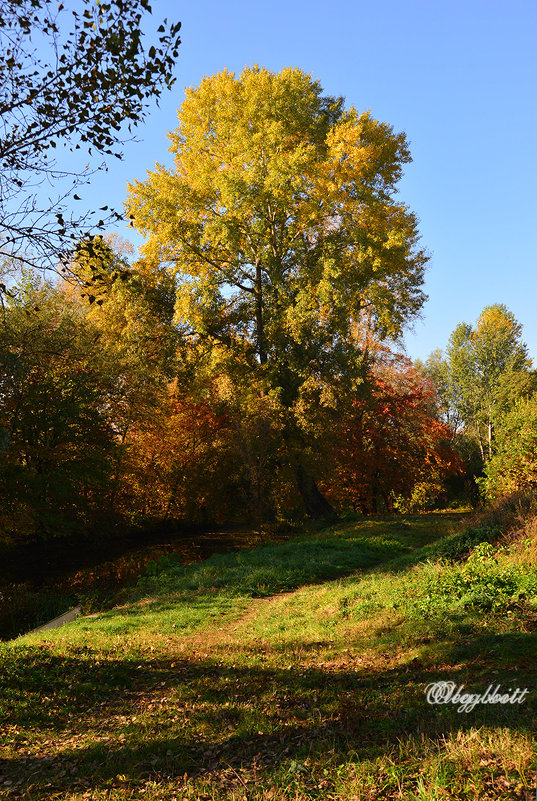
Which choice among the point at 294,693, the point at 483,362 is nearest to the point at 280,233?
the point at 294,693

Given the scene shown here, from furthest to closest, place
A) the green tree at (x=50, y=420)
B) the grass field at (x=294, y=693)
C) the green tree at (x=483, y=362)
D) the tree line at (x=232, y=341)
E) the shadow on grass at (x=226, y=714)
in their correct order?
the green tree at (x=483, y=362) < the tree line at (x=232, y=341) < the green tree at (x=50, y=420) < the shadow on grass at (x=226, y=714) < the grass field at (x=294, y=693)

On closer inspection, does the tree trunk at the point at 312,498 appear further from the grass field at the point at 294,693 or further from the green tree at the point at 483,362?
the green tree at the point at 483,362

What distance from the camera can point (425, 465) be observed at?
2533 centimetres

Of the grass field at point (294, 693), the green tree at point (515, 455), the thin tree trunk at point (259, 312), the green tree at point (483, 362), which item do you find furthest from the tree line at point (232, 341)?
the green tree at point (483, 362)

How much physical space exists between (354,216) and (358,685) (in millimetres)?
18074

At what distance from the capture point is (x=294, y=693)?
20.1 feet

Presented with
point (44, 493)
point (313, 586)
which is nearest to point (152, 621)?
point (313, 586)

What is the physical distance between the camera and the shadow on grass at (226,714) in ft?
15.9

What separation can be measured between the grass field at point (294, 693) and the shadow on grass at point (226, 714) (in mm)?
21

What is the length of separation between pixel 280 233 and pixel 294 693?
1790cm

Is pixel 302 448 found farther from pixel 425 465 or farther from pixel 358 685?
pixel 358 685

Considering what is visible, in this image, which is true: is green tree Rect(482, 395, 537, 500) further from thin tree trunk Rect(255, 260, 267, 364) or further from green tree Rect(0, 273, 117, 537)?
green tree Rect(0, 273, 117, 537)

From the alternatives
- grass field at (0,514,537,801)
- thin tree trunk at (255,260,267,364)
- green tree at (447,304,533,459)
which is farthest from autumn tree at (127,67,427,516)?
green tree at (447,304,533,459)

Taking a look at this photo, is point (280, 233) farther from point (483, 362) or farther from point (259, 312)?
point (483, 362)
